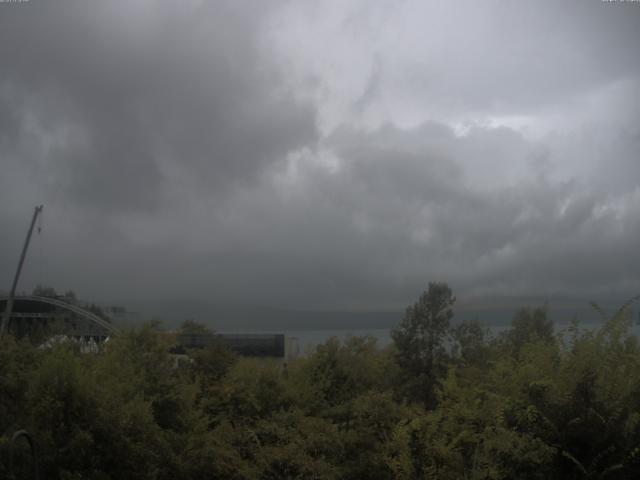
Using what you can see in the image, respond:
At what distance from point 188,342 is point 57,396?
14.1 metres

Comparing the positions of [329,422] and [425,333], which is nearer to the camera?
[329,422]

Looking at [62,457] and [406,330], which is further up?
[406,330]

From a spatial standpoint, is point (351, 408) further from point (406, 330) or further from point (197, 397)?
point (406, 330)

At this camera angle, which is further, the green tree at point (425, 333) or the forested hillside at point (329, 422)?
the green tree at point (425, 333)

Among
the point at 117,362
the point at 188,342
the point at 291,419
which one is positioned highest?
the point at 188,342

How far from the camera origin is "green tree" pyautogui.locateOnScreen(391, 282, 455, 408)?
23.3 meters

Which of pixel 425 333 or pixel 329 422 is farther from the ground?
pixel 425 333

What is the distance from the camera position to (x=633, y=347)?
1277cm

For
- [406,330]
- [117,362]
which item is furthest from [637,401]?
[406,330]

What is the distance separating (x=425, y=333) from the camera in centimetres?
2370

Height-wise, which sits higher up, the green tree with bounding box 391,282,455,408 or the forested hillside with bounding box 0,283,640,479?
the green tree with bounding box 391,282,455,408

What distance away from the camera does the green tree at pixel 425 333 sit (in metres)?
23.3

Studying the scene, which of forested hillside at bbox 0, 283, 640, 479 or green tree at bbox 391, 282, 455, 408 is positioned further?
green tree at bbox 391, 282, 455, 408

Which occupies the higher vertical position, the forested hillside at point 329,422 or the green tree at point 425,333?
the green tree at point 425,333
